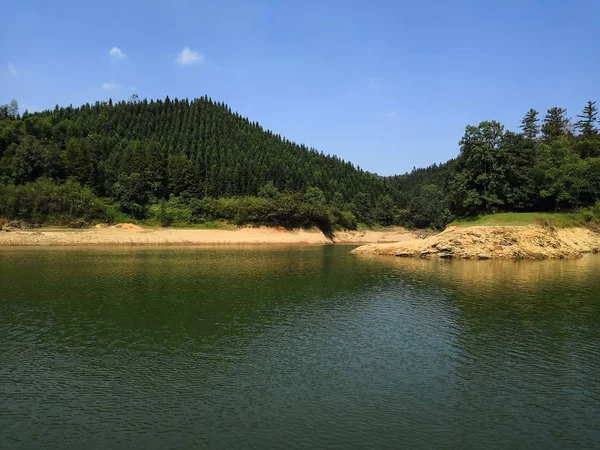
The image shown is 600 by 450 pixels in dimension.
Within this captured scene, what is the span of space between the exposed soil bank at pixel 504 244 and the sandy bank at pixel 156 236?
145ft

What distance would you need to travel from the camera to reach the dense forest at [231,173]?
222ft

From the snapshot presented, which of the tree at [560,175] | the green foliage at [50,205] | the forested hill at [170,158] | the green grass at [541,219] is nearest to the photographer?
the green grass at [541,219]

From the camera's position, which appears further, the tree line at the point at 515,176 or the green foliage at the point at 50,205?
the green foliage at the point at 50,205

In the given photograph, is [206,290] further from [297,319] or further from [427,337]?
[427,337]

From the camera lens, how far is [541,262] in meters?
52.0

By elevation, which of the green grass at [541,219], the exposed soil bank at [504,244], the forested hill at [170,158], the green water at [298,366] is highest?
the forested hill at [170,158]

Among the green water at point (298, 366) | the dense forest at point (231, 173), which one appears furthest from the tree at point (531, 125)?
the green water at point (298, 366)

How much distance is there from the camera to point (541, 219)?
5934 cm

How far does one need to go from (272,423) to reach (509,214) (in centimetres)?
5872

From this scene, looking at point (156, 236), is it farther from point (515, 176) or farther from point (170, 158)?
point (515, 176)

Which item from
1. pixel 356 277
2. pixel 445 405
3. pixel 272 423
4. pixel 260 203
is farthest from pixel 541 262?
pixel 260 203

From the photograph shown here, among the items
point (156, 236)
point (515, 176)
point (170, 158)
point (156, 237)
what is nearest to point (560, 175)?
point (515, 176)

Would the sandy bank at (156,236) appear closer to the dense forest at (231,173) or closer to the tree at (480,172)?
the dense forest at (231,173)

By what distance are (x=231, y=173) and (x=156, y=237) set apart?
136 ft
